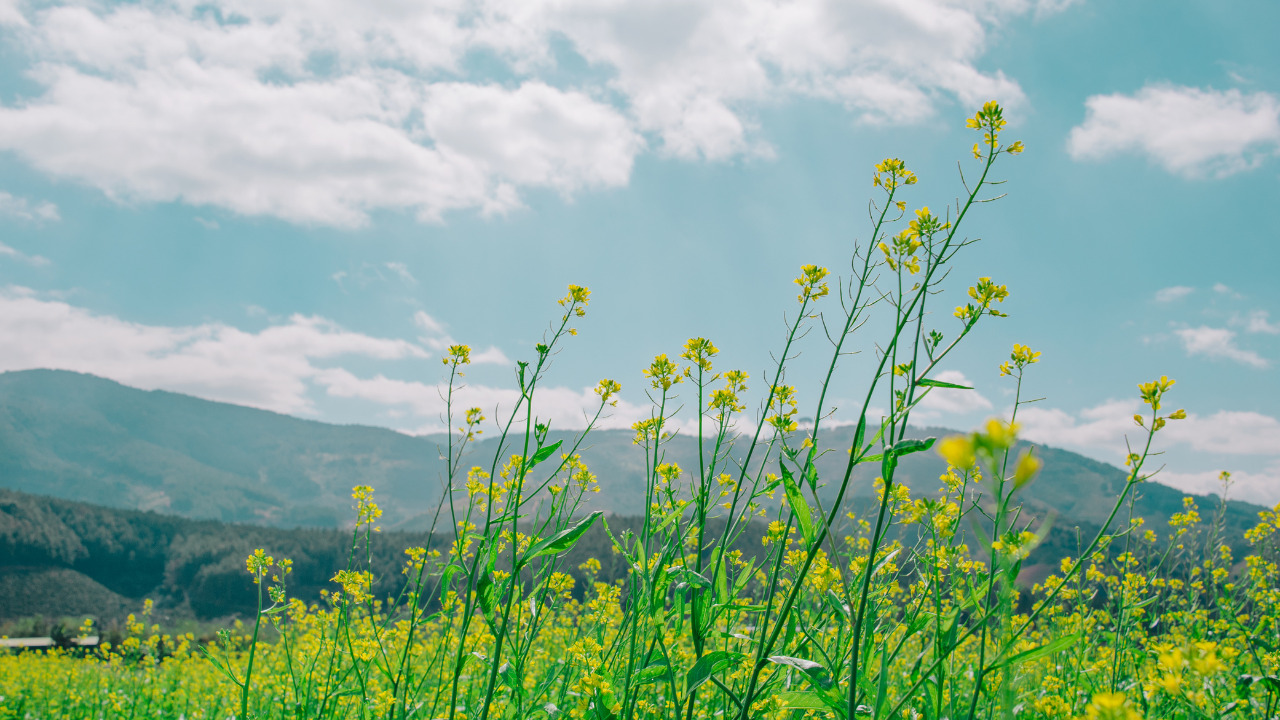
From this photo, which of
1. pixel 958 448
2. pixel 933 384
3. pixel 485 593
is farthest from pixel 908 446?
pixel 485 593

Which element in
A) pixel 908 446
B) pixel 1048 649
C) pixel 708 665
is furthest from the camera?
pixel 708 665

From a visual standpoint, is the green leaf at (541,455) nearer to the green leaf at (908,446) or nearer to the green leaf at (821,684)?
the green leaf at (821,684)

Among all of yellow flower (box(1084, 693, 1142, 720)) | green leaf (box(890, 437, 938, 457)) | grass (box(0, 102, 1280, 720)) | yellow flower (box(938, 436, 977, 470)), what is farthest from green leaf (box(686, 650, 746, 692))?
yellow flower (box(938, 436, 977, 470))

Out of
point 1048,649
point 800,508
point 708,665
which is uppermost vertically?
point 800,508

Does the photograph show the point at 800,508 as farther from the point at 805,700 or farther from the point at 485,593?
the point at 485,593

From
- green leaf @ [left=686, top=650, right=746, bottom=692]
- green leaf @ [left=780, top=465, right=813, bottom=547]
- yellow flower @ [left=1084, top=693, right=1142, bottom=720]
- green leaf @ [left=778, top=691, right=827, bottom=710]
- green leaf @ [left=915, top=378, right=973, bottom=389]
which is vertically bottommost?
green leaf @ [left=778, top=691, right=827, bottom=710]

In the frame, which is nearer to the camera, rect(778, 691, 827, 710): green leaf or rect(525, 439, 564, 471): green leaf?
rect(778, 691, 827, 710): green leaf

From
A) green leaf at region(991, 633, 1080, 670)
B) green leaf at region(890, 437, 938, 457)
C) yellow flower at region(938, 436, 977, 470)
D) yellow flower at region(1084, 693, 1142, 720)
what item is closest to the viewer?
yellow flower at region(938, 436, 977, 470)

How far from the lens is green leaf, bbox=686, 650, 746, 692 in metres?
1.40

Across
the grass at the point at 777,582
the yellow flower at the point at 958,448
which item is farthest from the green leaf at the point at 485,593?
the yellow flower at the point at 958,448

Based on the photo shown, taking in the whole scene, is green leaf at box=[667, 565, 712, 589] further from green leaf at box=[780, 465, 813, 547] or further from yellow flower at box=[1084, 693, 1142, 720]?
yellow flower at box=[1084, 693, 1142, 720]

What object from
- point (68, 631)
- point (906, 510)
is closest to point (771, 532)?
point (906, 510)

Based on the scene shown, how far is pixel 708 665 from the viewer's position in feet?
4.65

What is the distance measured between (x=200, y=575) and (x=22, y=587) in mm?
11264
